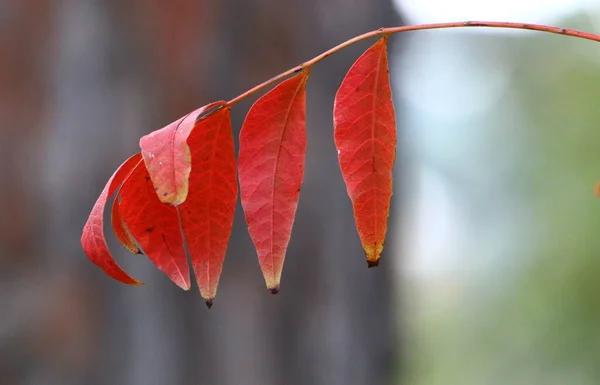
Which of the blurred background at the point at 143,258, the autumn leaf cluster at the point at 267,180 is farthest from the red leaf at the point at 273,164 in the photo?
the blurred background at the point at 143,258

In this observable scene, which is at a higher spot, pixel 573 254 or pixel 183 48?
pixel 183 48

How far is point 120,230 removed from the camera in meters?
0.36

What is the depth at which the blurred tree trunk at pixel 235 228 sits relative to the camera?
895mm

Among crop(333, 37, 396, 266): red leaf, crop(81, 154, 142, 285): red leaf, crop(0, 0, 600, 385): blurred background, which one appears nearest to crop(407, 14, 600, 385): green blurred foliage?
crop(0, 0, 600, 385): blurred background

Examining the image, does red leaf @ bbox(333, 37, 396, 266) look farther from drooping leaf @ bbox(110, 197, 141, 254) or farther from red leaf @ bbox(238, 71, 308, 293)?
drooping leaf @ bbox(110, 197, 141, 254)

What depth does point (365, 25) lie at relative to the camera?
1.06m

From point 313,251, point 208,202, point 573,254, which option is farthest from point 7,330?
point 573,254

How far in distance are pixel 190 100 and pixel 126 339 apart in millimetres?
397

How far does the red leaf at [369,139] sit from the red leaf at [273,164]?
2cm

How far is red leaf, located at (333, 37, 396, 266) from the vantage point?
323 mm

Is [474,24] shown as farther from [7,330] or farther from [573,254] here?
[573,254]

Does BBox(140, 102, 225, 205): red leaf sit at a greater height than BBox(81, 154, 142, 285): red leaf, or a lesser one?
greater

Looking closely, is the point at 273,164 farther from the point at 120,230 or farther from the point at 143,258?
the point at 143,258


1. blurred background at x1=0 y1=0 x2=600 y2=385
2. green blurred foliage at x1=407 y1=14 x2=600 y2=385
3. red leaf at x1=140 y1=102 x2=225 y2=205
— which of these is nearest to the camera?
red leaf at x1=140 y1=102 x2=225 y2=205
